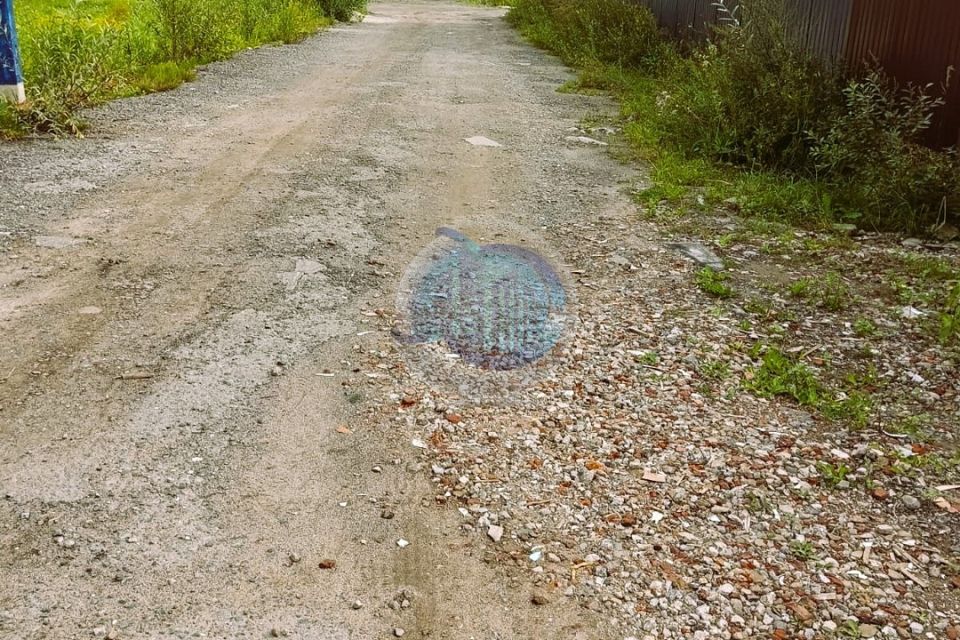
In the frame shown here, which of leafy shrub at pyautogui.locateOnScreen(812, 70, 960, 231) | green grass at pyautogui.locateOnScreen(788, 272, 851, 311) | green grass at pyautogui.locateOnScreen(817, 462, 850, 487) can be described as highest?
leafy shrub at pyautogui.locateOnScreen(812, 70, 960, 231)

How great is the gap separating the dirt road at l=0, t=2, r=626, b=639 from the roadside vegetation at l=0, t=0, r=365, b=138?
512 millimetres

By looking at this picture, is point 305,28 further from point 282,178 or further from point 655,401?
point 655,401

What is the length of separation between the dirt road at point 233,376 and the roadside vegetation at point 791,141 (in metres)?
0.79

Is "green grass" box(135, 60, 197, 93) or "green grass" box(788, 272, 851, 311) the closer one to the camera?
"green grass" box(788, 272, 851, 311)

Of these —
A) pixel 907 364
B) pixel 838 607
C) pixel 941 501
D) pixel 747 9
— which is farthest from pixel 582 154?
pixel 838 607

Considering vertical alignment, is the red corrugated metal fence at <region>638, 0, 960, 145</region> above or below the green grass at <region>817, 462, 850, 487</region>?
above

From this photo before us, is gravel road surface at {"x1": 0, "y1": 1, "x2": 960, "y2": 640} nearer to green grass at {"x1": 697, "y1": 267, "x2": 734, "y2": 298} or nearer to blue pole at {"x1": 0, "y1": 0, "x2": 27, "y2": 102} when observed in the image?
green grass at {"x1": 697, "y1": 267, "x2": 734, "y2": 298}

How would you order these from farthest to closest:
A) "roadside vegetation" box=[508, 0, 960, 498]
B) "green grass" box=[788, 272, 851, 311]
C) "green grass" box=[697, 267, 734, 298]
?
"green grass" box=[697, 267, 734, 298] → "green grass" box=[788, 272, 851, 311] → "roadside vegetation" box=[508, 0, 960, 498]

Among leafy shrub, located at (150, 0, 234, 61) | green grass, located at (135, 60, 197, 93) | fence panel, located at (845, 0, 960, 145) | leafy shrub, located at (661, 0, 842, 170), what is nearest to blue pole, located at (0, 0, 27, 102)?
green grass, located at (135, 60, 197, 93)

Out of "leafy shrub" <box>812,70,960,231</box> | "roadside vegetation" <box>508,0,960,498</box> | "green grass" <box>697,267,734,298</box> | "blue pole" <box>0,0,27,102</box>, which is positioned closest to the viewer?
"roadside vegetation" <box>508,0,960,498</box>

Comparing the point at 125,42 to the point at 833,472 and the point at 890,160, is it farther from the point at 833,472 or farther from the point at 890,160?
the point at 833,472

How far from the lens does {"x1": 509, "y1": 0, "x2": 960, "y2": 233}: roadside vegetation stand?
5.65 m

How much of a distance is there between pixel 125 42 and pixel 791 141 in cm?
823

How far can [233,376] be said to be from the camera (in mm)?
3705
